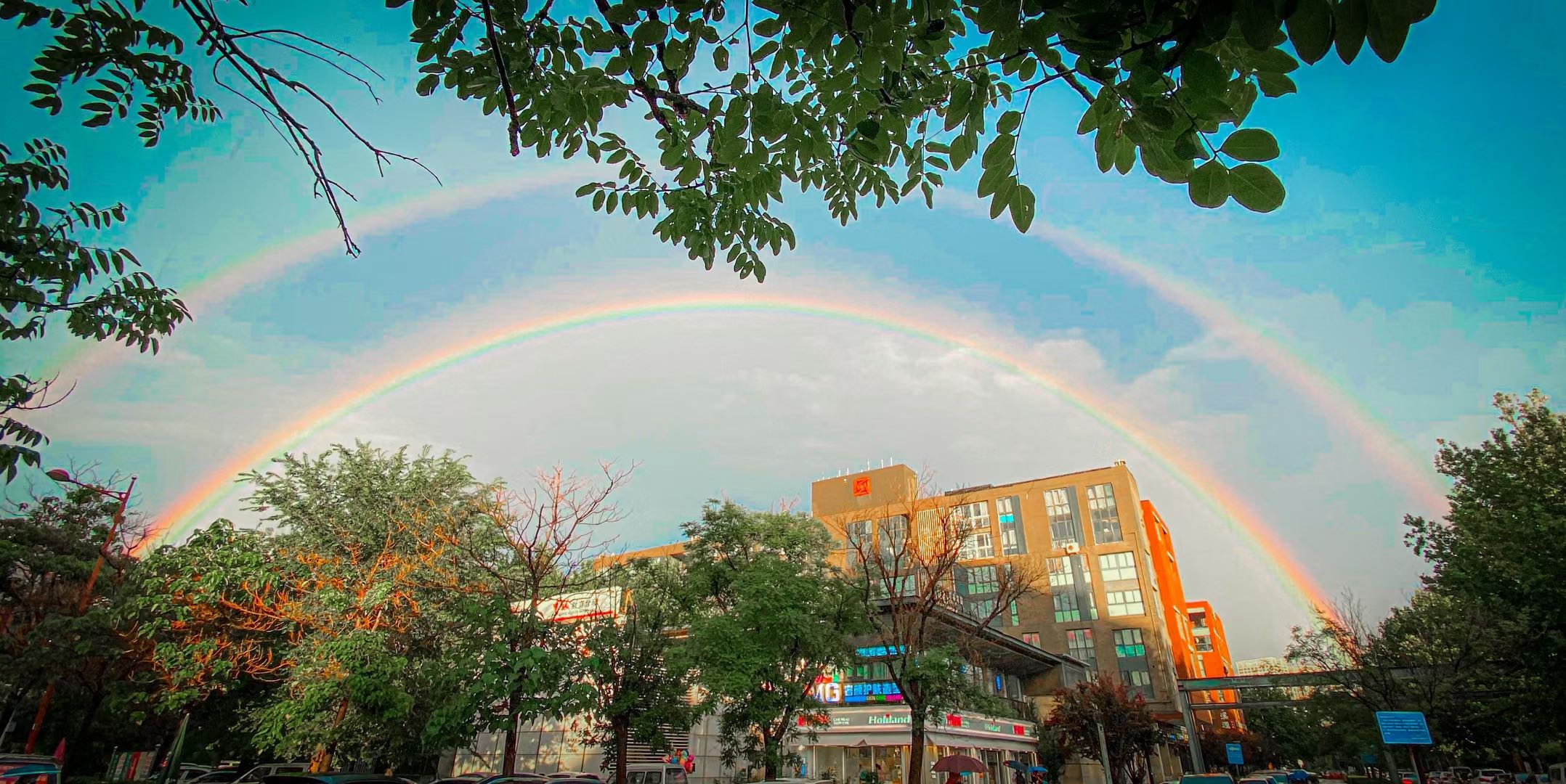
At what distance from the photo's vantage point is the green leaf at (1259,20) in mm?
1369

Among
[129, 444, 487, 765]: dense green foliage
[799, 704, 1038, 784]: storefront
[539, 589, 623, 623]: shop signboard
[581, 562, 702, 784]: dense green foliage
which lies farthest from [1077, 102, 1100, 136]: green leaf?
[799, 704, 1038, 784]: storefront

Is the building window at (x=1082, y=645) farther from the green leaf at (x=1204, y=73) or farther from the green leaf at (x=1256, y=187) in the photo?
the green leaf at (x=1204, y=73)

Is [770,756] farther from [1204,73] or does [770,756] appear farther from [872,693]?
[1204,73]

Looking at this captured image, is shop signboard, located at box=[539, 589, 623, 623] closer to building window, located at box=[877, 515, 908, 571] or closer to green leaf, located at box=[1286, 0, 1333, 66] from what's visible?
building window, located at box=[877, 515, 908, 571]

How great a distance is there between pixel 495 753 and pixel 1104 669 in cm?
4770

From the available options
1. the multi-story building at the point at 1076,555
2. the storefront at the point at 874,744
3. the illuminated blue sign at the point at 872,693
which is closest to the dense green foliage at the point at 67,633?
the storefront at the point at 874,744

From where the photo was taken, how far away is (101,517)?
23203 mm

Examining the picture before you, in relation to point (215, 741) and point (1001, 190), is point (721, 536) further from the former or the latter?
point (215, 741)

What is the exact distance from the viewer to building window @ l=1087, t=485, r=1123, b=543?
59062 millimetres

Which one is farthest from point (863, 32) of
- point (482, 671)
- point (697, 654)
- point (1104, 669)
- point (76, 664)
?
point (1104, 669)

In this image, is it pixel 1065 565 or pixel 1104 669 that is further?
pixel 1065 565

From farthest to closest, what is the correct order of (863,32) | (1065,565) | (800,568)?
(1065,565), (800,568), (863,32)

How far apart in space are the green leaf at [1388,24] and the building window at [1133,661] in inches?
2419

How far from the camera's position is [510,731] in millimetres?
11898
